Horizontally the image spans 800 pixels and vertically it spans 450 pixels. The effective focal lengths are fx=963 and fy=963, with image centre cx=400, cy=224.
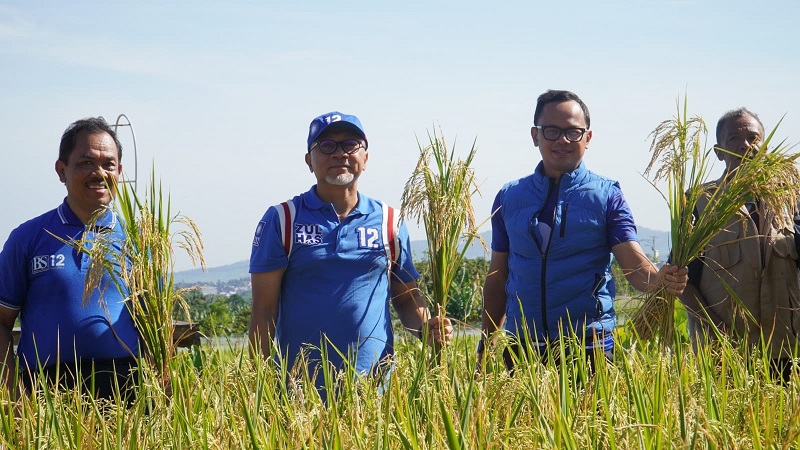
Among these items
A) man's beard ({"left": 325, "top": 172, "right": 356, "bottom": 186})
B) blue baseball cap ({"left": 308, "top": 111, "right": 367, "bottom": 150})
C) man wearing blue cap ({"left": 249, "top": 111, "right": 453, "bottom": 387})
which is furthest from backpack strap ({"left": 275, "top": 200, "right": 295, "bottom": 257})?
blue baseball cap ({"left": 308, "top": 111, "right": 367, "bottom": 150})

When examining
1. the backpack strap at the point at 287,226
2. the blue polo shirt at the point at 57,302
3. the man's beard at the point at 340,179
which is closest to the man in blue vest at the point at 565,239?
the man's beard at the point at 340,179

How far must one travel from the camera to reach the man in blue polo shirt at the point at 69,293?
3.73m

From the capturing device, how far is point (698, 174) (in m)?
3.48

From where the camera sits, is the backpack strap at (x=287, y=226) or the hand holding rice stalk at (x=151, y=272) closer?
the hand holding rice stalk at (x=151, y=272)

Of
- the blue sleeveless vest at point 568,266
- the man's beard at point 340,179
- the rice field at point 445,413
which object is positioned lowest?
the rice field at point 445,413

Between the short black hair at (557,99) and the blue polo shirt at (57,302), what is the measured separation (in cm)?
193

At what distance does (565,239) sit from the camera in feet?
13.6

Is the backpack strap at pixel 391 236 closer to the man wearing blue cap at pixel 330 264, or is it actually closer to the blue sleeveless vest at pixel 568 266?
the man wearing blue cap at pixel 330 264

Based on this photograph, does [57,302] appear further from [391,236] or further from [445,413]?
[445,413]

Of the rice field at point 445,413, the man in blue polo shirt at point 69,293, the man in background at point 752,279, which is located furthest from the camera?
the man in background at point 752,279

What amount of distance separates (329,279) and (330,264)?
6 centimetres

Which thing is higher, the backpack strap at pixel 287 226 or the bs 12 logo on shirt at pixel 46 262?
the backpack strap at pixel 287 226

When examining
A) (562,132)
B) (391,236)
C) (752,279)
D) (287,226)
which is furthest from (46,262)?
(752,279)

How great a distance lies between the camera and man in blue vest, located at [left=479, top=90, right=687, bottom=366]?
162 inches
